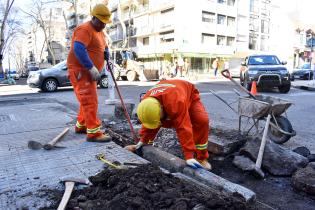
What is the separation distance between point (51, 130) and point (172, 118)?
3.09m

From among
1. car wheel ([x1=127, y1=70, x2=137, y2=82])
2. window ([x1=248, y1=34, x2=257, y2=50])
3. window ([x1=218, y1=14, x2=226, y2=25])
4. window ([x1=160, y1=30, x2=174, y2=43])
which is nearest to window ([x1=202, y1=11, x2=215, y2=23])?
window ([x1=218, y1=14, x2=226, y2=25])

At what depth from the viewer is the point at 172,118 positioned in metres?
3.48

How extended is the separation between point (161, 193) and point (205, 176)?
69 centimetres

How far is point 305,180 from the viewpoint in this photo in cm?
327

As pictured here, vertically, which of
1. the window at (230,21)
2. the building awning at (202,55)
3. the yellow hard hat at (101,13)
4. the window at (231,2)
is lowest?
the yellow hard hat at (101,13)

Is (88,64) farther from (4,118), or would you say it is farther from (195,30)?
(195,30)

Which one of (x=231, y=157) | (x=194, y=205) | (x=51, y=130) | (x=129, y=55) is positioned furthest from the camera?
(x=129, y=55)

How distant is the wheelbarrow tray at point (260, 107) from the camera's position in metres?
4.62

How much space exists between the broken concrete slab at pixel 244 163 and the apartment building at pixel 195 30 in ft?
103

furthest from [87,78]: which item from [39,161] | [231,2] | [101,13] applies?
[231,2]

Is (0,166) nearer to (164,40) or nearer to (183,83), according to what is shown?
(183,83)

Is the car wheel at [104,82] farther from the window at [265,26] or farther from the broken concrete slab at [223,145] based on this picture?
the window at [265,26]

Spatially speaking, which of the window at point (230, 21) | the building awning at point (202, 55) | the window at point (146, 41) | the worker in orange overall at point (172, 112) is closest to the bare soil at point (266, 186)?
the worker in orange overall at point (172, 112)

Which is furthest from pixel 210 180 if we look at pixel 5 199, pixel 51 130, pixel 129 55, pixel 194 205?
pixel 129 55
